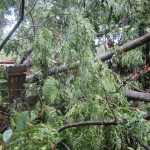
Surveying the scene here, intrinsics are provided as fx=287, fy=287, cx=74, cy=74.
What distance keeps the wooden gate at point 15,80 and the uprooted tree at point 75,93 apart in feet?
0.18

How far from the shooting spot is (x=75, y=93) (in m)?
1.60

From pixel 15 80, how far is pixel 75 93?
90cm

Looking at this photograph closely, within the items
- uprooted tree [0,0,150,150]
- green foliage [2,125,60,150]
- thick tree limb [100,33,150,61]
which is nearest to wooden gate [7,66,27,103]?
uprooted tree [0,0,150,150]

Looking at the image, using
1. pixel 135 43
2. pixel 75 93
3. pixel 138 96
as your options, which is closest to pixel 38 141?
pixel 75 93

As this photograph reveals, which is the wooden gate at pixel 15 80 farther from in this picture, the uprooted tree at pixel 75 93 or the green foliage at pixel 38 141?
the green foliage at pixel 38 141

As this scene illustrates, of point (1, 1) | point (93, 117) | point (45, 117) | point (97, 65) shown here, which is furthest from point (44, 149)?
point (1, 1)

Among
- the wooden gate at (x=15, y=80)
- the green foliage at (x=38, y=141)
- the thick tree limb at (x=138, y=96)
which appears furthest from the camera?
the wooden gate at (x=15, y=80)

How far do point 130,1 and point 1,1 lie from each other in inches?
52.7

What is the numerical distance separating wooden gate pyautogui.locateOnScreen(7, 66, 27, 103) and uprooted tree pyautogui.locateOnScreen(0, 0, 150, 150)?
0.05 meters

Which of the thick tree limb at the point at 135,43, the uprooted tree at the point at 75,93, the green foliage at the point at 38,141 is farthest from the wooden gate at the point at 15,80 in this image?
the green foliage at the point at 38,141

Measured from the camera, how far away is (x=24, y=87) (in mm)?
2465

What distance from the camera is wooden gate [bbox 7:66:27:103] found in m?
2.32

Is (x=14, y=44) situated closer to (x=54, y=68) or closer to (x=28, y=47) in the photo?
(x=28, y=47)

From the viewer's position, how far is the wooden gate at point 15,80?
2.32 metres
